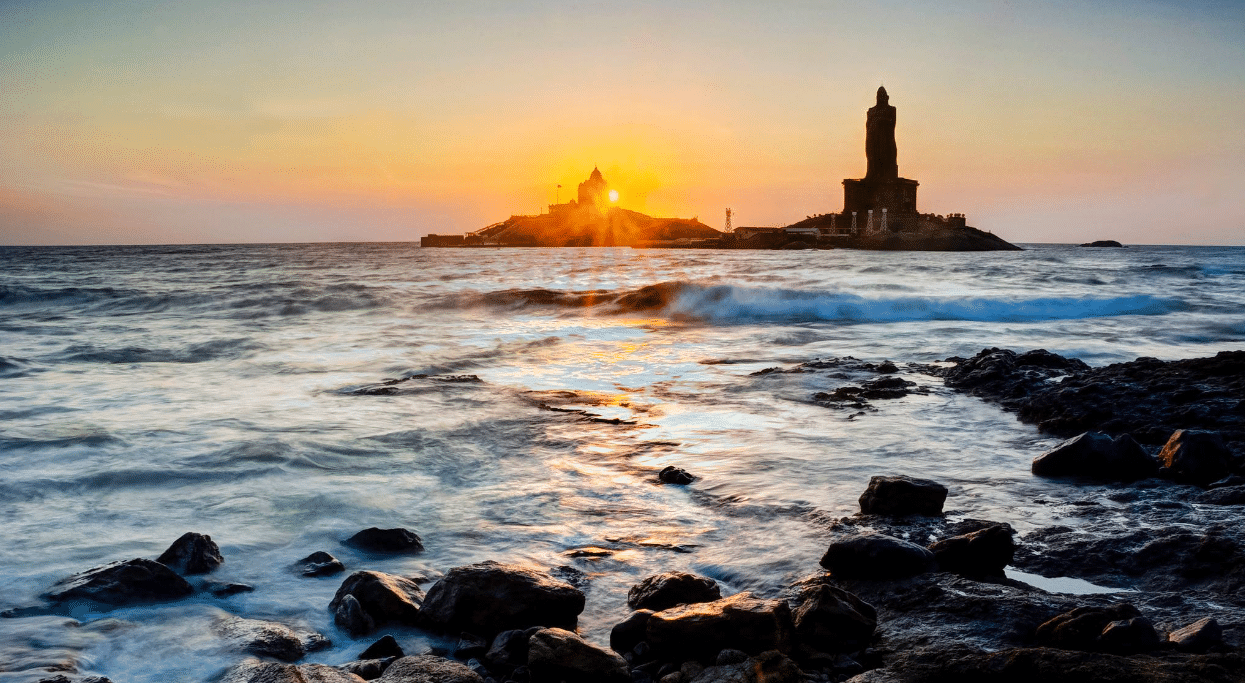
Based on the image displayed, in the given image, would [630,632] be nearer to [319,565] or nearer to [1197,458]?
[319,565]

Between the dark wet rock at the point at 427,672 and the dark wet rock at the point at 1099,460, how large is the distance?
3928 mm

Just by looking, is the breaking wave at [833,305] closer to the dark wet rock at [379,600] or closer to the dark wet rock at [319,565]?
the dark wet rock at [319,565]

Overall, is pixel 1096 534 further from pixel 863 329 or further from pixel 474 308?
pixel 474 308

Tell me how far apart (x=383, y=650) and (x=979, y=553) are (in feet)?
8.01

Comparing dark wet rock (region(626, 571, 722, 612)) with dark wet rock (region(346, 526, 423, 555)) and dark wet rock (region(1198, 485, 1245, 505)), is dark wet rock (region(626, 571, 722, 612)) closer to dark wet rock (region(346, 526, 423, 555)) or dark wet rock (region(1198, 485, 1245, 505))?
dark wet rock (region(346, 526, 423, 555))

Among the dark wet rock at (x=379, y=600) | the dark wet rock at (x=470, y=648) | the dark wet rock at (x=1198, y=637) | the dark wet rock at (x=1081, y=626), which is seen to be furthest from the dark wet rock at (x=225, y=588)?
the dark wet rock at (x=1198, y=637)

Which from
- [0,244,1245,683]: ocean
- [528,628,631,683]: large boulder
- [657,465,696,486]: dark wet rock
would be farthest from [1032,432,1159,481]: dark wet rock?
[528,628,631,683]: large boulder

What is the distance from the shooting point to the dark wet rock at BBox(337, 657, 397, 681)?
2.77m

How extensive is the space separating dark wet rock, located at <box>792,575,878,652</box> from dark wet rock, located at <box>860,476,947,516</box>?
1.42 metres

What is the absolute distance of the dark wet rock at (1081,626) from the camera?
2.60 m

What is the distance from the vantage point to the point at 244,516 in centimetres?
479

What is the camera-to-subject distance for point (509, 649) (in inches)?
115

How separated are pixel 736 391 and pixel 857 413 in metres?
1.68

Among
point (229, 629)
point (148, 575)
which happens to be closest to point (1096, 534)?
point (229, 629)
